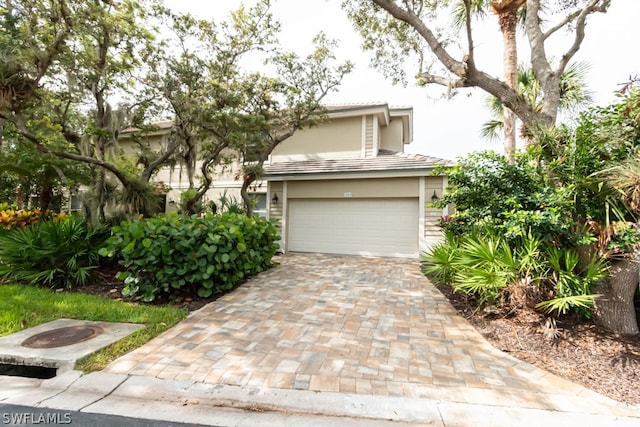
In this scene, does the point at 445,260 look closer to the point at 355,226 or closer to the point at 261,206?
the point at 355,226

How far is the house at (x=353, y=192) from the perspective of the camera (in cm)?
939

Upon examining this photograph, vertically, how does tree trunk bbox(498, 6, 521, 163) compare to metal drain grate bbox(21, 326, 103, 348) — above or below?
above

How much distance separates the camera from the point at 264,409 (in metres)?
2.39

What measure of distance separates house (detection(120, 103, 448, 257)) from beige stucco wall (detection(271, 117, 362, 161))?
41 mm

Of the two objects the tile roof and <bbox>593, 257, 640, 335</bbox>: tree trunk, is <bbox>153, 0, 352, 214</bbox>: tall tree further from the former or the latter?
<bbox>593, 257, 640, 335</bbox>: tree trunk

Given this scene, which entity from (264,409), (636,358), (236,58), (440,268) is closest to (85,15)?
(236,58)

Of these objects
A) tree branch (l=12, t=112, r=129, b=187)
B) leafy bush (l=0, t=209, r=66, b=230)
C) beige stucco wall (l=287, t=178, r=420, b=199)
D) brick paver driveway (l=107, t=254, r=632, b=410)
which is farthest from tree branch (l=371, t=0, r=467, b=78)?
A: leafy bush (l=0, t=209, r=66, b=230)

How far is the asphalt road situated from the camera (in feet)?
7.24

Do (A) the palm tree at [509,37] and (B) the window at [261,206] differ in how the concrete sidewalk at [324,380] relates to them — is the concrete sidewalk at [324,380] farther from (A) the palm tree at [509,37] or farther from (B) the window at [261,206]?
(B) the window at [261,206]

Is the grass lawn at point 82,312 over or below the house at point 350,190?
below

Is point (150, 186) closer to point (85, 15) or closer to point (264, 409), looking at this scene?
point (85, 15)

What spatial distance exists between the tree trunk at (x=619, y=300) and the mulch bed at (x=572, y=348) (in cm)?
14

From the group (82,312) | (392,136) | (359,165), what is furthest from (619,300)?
(392,136)

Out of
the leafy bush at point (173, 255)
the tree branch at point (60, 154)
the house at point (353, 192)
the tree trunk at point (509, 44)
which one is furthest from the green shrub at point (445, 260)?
the tree branch at point (60, 154)
